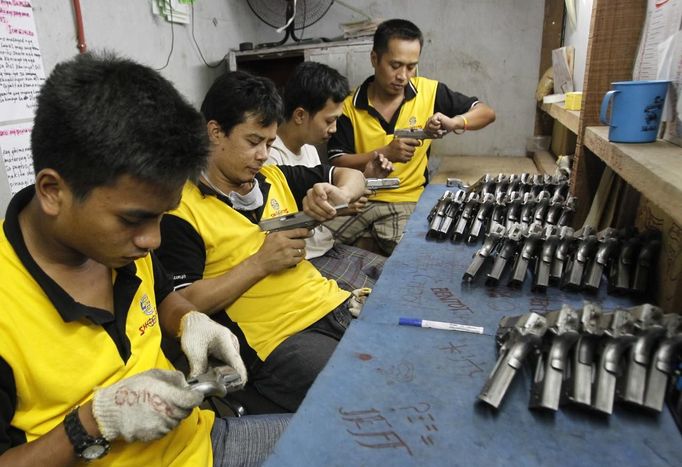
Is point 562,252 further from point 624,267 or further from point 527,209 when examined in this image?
point 527,209

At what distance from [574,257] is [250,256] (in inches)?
35.4

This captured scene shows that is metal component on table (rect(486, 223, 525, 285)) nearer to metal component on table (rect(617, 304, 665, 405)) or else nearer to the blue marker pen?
the blue marker pen

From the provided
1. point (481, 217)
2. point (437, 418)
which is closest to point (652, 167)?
point (437, 418)

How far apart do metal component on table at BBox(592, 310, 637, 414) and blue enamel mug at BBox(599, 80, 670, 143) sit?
51 centimetres

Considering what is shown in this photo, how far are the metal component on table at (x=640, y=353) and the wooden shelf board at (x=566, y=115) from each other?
1.03m

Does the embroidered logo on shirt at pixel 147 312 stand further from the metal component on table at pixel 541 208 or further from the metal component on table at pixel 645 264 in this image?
the metal component on table at pixel 541 208

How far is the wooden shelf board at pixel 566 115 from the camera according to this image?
1833 mm

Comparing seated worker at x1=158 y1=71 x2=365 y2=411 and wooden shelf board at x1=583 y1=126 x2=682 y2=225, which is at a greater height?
wooden shelf board at x1=583 y1=126 x2=682 y2=225

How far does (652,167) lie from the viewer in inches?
35.6

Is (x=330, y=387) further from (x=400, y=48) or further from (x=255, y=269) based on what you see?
(x=400, y=48)

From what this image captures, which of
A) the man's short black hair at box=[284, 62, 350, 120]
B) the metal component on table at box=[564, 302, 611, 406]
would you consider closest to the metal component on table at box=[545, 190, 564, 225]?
the metal component on table at box=[564, 302, 611, 406]

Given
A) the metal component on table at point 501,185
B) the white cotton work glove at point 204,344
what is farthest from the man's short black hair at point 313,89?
the white cotton work glove at point 204,344

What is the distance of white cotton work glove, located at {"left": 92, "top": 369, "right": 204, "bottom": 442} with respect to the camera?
711mm

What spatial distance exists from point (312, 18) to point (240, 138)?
8.71 feet
